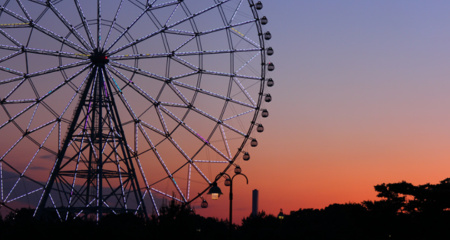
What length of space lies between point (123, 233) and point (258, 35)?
21.5 m

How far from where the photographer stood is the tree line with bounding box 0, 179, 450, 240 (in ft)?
103

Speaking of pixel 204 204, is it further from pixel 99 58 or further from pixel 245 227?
pixel 245 227

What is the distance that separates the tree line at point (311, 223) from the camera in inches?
1232

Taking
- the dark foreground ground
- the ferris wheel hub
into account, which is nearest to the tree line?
the dark foreground ground

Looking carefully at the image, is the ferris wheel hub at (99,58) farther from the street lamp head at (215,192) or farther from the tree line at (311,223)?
the street lamp head at (215,192)

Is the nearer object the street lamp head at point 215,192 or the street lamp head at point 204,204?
the street lamp head at point 215,192

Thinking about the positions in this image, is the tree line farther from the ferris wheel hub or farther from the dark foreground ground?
the ferris wheel hub

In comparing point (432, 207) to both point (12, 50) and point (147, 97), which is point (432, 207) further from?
point (12, 50)

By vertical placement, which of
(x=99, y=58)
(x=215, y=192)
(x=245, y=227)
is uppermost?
(x=99, y=58)

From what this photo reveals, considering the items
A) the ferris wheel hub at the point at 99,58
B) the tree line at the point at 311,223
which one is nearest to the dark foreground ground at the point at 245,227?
the tree line at the point at 311,223

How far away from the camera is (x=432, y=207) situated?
51875 millimetres

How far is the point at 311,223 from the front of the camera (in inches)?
3440

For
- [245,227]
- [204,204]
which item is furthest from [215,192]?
[245,227]

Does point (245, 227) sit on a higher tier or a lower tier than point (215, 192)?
higher
